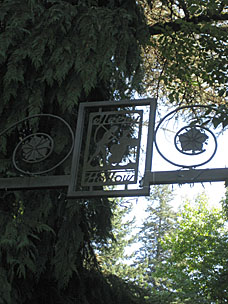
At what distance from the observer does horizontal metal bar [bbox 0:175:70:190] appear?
2.77m

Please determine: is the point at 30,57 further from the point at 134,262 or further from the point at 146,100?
the point at 134,262

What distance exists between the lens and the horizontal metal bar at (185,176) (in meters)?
2.65

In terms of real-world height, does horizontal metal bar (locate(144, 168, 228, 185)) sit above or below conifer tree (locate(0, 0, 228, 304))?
below

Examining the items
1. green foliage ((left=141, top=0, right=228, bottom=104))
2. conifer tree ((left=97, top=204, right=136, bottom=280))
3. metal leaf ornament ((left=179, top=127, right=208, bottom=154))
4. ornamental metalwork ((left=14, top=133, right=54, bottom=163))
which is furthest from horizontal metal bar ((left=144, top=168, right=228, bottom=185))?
conifer tree ((left=97, top=204, right=136, bottom=280))

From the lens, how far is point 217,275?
13.1 meters

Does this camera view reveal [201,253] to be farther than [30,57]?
Yes

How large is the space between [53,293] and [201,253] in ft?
36.2

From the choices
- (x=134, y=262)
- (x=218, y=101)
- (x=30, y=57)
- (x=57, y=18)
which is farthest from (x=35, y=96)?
(x=134, y=262)

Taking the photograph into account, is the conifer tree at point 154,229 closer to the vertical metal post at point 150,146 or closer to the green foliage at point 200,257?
the green foliage at point 200,257

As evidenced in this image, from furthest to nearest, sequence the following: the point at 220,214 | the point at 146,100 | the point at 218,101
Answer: the point at 220,214, the point at 218,101, the point at 146,100

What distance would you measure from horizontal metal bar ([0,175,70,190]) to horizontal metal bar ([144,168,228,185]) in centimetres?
46

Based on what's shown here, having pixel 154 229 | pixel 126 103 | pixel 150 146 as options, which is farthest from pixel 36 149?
pixel 154 229

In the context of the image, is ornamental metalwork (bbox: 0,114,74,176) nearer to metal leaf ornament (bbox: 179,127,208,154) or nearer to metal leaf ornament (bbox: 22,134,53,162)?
metal leaf ornament (bbox: 22,134,53,162)

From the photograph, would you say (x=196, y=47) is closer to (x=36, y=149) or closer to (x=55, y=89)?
(x=55, y=89)
